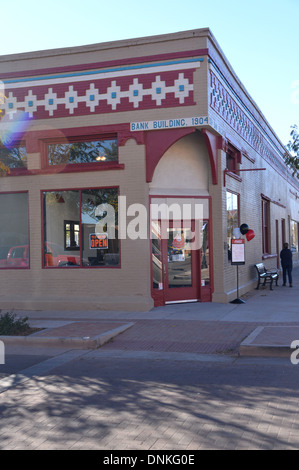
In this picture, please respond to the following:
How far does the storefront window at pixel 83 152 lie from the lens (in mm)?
14336

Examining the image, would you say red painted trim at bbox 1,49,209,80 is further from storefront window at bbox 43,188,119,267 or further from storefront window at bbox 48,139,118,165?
storefront window at bbox 43,188,119,267

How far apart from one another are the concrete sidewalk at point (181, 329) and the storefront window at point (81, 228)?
5.09 feet

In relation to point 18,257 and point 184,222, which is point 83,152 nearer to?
point 184,222

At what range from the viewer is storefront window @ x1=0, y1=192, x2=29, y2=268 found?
15.0 metres

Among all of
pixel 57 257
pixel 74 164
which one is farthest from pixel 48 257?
pixel 74 164

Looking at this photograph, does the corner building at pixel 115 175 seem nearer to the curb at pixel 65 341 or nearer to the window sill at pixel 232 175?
the window sill at pixel 232 175

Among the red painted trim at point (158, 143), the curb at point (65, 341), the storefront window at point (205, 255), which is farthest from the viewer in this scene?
the storefront window at point (205, 255)

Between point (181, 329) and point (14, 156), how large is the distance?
24.9 feet

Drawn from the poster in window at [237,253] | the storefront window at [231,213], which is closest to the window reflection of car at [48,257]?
the poster in window at [237,253]

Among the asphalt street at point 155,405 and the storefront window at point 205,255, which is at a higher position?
the storefront window at point 205,255

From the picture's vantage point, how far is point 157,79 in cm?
1394

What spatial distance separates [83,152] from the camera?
14.6 m
